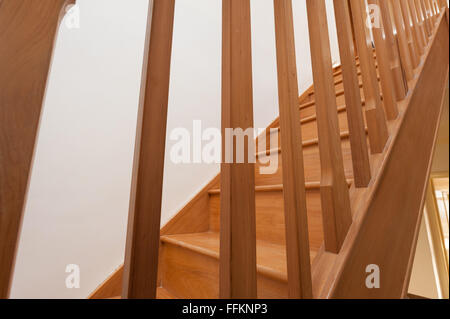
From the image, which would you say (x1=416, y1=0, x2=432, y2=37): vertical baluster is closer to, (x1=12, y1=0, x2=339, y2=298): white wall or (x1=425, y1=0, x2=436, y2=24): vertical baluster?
(x1=425, y1=0, x2=436, y2=24): vertical baluster

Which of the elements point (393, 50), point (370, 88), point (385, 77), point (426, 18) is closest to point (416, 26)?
point (426, 18)

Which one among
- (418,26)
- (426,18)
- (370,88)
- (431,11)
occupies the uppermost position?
(431,11)

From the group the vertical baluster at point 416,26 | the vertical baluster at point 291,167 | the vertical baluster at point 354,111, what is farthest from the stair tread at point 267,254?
the vertical baluster at point 416,26

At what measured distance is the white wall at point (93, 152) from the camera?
0.94m

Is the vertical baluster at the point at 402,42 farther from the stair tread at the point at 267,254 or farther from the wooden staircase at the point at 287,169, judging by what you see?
the stair tread at the point at 267,254

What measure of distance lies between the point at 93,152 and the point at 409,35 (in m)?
1.50

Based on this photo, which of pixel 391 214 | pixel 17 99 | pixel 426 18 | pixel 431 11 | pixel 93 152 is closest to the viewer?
pixel 17 99

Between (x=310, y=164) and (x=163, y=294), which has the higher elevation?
(x=310, y=164)

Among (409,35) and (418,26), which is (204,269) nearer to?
(409,35)

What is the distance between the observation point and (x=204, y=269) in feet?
2.73

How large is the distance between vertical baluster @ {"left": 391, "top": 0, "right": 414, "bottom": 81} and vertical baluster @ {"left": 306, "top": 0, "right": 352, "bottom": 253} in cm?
60
